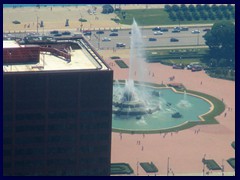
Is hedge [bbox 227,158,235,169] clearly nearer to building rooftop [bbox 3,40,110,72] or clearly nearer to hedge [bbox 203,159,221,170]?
hedge [bbox 203,159,221,170]

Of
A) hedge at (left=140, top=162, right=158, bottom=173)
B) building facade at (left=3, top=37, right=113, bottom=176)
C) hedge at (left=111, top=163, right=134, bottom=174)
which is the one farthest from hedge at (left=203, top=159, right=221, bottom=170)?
building facade at (left=3, top=37, right=113, bottom=176)

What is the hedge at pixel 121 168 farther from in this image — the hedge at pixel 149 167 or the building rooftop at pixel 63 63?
the building rooftop at pixel 63 63

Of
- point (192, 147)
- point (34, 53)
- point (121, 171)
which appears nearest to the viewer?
point (34, 53)

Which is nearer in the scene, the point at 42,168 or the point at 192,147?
the point at 42,168

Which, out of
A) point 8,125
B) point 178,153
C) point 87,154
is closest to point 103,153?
point 87,154

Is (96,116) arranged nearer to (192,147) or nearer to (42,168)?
(42,168)
